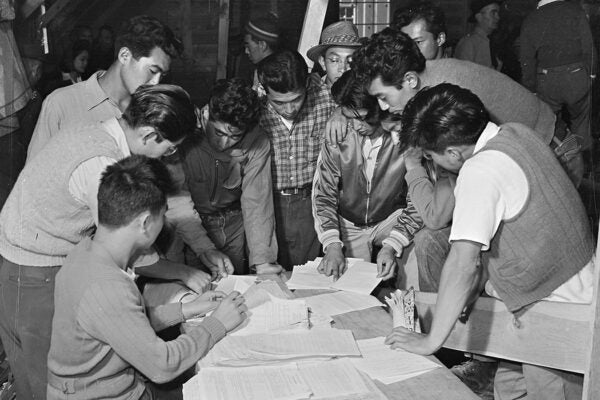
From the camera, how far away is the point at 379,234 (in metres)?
3.64

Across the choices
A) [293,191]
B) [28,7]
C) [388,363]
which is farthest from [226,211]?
[388,363]

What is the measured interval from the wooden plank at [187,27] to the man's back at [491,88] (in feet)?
12.7

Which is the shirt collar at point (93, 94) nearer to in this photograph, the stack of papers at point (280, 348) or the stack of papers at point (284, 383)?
the stack of papers at point (280, 348)

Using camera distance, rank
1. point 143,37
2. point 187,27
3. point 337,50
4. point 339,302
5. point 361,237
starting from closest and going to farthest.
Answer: point 339,302 → point 143,37 → point 361,237 → point 337,50 → point 187,27

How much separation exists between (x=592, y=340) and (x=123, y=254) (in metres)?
1.46

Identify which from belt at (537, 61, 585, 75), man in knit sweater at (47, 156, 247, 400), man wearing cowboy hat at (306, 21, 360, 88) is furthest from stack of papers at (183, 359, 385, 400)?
belt at (537, 61, 585, 75)

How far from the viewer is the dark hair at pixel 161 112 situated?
102 inches

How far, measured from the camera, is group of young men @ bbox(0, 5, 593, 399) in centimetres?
218

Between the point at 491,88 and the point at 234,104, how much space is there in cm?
113

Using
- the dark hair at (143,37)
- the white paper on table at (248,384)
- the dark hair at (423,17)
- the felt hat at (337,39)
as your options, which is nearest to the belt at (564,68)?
the dark hair at (423,17)

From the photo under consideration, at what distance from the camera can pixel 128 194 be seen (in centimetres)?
221

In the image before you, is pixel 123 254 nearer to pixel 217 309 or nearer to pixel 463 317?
pixel 217 309

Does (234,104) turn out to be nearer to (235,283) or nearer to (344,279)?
(235,283)

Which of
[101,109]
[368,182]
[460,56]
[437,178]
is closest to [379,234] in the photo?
[368,182]
